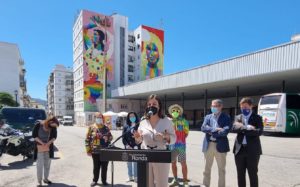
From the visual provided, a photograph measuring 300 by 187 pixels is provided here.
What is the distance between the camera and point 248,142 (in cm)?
469

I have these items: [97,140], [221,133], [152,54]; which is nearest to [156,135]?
[221,133]

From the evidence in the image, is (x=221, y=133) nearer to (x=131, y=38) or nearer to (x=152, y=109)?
(x=152, y=109)

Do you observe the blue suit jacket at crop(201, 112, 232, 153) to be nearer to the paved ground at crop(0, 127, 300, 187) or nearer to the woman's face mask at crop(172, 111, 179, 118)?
the woman's face mask at crop(172, 111, 179, 118)

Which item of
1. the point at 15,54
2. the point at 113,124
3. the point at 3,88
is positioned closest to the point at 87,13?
the point at 15,54

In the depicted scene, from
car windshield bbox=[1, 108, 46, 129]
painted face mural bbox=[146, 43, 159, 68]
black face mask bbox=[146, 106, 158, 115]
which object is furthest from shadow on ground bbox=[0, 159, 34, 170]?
painted face mural bbox=[146, 43, 159, 68]

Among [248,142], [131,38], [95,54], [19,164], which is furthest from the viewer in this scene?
[131,38]

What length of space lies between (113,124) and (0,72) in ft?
165

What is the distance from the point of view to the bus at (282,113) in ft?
63.9

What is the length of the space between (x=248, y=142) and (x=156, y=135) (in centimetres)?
209

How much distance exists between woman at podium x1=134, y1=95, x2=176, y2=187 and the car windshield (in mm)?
9670

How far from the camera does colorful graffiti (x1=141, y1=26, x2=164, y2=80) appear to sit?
74062 millimetres

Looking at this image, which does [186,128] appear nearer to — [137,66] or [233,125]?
[233,125]

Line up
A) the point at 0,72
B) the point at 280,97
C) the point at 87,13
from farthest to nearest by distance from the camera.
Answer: the point at 0,72 → the point at 87,13 → the point at 280,97

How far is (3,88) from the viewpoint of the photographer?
232ft
